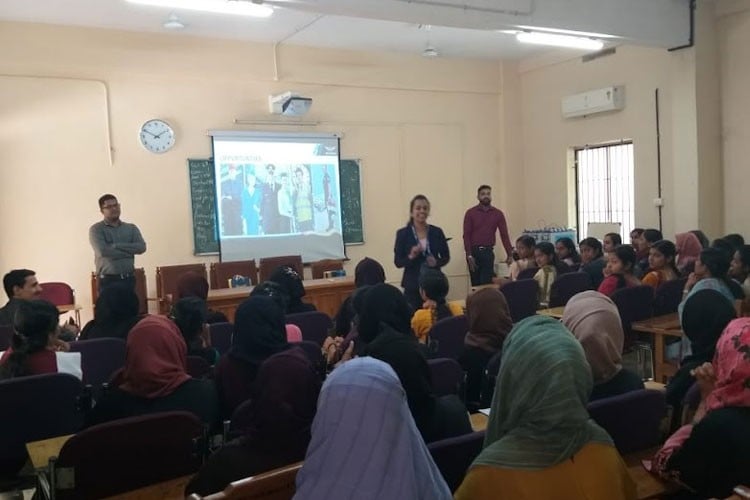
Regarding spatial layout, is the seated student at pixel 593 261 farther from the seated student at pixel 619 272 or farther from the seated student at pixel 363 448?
the seated student at pixel 363 448

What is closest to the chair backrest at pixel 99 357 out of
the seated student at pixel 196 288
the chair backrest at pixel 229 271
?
the seated student at pixel 196 288

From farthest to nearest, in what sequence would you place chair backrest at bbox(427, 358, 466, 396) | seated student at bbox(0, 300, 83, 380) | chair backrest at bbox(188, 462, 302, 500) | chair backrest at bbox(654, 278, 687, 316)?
chair backrest at bbox(654, 278, 687, 316), chair backrest at bbox(427, 358, 466, 396), seated student at bbox(0, 300, 83, 380), chair backrest at bbox(188, 462, 302, 500)

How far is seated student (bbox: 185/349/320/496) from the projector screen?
243 inches

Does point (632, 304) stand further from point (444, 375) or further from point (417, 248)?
point (444, 375)

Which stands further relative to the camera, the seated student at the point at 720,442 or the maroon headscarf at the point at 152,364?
the maroon headscarf at the point at 152,364

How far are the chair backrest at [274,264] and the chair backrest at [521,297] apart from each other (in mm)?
3188

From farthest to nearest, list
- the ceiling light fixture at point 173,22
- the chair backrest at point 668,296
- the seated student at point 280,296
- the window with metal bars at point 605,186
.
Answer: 1. the window with metal bars at point 605,186
2. the ceiling light fixture at point 173,22
3. the chair backrest at point 668,296
4. the seated student at point 280,296

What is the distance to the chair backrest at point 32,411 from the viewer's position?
2600 mm

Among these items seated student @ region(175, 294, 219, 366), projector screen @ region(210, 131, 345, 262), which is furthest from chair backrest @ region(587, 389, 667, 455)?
projector screen @ region(210, 131, 345, 262)

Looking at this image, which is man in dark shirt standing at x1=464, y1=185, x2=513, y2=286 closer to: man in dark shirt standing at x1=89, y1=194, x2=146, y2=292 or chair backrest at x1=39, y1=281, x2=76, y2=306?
man in dark shirt standing at x1=89, y1=194, x2=146, y2=292

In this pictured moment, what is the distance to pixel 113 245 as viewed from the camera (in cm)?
612

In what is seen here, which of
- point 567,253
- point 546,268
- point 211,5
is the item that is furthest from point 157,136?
point 567,253

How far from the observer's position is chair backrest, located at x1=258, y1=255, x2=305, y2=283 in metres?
7.80

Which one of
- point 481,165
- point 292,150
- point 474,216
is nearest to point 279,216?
point 292,150
